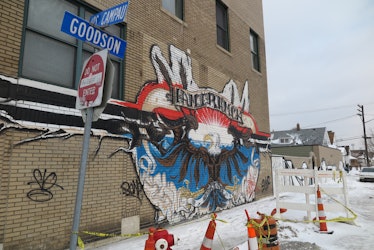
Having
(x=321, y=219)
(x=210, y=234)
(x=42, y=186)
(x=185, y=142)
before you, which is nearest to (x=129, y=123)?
(x=185, y=142)

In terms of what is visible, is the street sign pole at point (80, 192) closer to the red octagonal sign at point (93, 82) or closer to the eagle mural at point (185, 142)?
the red octagonal sign at point (93, 82)

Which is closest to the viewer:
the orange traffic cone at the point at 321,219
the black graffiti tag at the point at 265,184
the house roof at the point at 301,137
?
the orange traffic cone at the point at 321,219

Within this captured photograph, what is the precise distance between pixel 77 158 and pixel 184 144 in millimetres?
3698

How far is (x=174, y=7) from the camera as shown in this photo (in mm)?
9586

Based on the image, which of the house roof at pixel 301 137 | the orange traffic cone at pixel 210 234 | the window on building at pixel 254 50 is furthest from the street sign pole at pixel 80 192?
the house roof at pixel 301 137

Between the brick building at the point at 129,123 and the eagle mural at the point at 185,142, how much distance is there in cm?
4

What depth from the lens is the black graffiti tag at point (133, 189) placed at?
22.5 ft

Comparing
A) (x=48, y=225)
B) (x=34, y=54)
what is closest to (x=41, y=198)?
(x=48, y=225)

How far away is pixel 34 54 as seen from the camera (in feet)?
18.2

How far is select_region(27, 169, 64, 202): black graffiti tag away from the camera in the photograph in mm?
5191

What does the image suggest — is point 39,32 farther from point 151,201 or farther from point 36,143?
point 151,201

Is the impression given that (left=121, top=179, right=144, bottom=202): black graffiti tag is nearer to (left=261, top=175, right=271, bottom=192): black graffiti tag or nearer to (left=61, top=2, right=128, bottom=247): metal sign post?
(left=61, top=2, right=128, bottom=247): metal sign post

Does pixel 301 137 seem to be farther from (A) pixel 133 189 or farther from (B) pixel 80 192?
(B) pixel 80 192

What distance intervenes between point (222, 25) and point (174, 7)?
3272 millimetres
